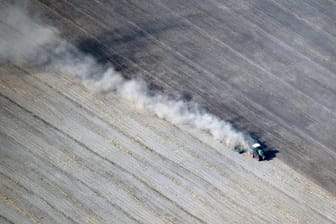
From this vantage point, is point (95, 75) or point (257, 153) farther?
point (95, 75)

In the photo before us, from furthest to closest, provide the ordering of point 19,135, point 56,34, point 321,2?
point 321,2
point 56,34
point 19,135

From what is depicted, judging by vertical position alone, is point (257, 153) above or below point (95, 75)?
above

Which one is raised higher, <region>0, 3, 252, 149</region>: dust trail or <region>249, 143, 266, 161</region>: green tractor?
<region>249, 143, 266, 161</region>: green tractor

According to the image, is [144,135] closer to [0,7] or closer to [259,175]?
[259,175]

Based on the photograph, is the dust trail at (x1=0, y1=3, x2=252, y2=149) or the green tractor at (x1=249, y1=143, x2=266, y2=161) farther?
the dust trail at (x1=0, y1=3, x2=252, y2=149)

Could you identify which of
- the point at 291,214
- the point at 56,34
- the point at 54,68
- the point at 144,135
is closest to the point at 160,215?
the point at 144,135
